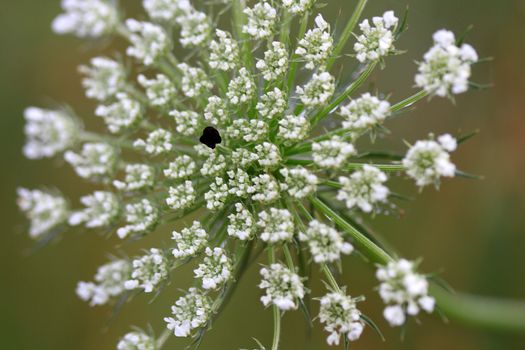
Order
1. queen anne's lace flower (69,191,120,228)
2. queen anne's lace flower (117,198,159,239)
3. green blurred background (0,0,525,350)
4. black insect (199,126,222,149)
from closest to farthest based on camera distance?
black insect (199,126,222,149)
queen anne's lace flower (117,198,159,239)
queen anne's lace flower (69,191,120,228)
green blurred background (0,0,525,350)

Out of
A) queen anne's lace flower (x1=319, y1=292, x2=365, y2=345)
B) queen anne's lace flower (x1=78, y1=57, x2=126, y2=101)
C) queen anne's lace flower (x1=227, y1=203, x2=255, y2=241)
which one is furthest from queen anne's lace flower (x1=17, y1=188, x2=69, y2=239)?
queen anne's lace flower (x1=319, y1=292, x2=365, y2=345)

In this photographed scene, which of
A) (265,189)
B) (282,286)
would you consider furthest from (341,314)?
(265,189)

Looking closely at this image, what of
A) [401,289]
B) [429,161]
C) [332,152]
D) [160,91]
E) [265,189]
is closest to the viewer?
[401,289]

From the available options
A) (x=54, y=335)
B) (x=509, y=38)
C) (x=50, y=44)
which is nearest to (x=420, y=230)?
(x=509, y=38)

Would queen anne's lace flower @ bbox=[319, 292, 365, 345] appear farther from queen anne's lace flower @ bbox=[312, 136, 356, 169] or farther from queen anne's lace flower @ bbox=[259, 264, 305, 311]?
queen anne's lace flower @ bbox=[312, 136, 356, 169]

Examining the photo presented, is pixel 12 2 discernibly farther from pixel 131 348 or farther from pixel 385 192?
pixel 385 192

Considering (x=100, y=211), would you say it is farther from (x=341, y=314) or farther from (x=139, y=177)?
(x=341, y=314)

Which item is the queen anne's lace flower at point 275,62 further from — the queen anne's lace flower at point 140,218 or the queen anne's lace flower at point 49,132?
the queen anne's lace flower at point 49,132
